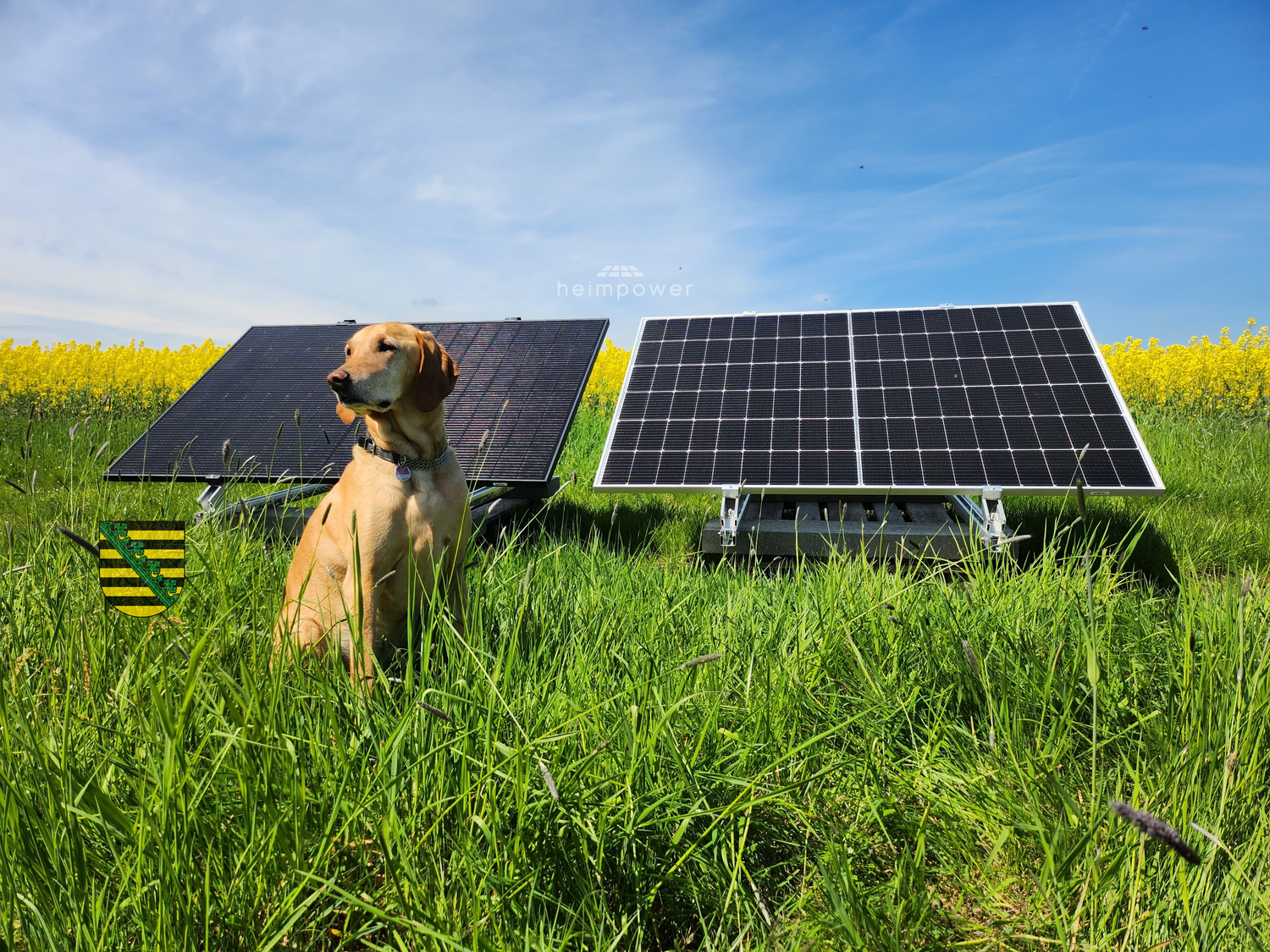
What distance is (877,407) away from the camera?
575cm

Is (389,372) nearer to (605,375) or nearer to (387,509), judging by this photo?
→ (387,509)

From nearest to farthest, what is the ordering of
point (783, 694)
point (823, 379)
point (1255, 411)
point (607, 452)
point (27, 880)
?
point (27, 880) < point (783, 694) < point (607, 452) < point (823, 379) < point (1255, 411)

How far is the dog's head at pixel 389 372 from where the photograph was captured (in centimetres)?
209

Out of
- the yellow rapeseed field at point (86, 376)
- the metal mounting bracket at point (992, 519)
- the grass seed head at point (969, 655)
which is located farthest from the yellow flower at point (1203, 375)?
the yellow rapeseed field at point (86, 376)

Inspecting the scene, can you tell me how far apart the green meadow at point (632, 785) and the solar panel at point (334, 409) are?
257cm

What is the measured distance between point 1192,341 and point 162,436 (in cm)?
1799

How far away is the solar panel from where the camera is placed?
208 inches

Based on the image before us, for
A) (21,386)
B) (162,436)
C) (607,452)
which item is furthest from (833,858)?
(21,386)

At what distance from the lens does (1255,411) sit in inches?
485

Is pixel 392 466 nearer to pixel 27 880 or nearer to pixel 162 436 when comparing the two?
pixel 27 880

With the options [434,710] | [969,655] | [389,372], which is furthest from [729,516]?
[434,710]

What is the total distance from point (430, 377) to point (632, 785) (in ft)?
4.38

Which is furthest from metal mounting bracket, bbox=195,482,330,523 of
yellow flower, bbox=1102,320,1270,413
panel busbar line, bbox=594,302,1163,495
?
yellow flower, bbox=1102,320,1270,413

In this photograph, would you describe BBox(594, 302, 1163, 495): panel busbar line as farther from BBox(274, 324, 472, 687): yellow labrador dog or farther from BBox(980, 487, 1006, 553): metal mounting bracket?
BBox(274, 324, 472, 687): yellow labrador dog
